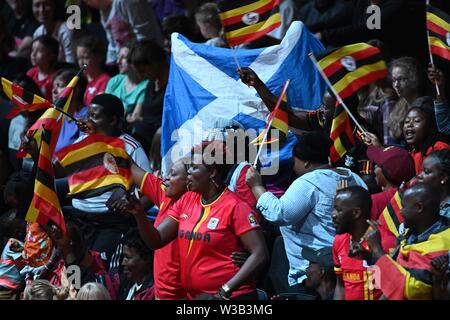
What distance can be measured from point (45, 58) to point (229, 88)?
345 cm

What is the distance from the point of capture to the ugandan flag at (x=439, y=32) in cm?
910

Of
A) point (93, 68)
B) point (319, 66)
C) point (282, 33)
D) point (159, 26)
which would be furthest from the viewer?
point (159, 26)

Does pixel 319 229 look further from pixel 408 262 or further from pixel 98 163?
pixel 98 163

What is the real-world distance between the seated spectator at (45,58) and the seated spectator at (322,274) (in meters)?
5.48

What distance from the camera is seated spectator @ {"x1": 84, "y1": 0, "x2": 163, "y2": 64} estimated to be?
13.1m

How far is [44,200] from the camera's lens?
912 cm

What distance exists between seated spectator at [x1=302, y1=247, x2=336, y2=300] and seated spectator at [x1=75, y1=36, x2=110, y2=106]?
472 centimetres

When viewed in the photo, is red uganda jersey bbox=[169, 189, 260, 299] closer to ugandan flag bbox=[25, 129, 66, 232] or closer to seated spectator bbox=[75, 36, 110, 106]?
ugandan flag bbox=[25, 129, 66, 232]

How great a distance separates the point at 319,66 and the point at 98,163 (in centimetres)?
192

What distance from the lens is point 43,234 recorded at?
971 cm

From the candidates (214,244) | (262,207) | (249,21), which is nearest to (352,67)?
(249,21)

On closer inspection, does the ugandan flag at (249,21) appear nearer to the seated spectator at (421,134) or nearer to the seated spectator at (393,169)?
the seated spectator at (421,134)

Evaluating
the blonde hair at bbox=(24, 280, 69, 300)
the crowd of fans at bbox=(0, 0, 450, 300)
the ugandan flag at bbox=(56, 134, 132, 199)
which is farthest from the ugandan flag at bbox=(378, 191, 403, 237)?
the blonde hair at bbox=(24, 280, 69, 300)
